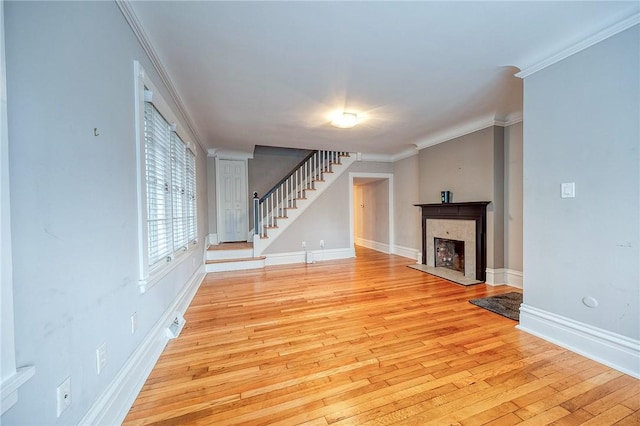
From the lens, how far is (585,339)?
6.88 ft

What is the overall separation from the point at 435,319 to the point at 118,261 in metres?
2.90

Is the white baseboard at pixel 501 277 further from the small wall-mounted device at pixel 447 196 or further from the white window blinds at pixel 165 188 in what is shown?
the white window blinds at pixel 165 188

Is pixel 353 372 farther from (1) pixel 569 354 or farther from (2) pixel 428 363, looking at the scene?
(1) pixel 569 354

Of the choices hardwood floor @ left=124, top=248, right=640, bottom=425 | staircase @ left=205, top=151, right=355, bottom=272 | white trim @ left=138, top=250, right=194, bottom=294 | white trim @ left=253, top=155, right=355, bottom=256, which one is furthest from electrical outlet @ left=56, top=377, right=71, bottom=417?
white trim @ left=253, top=155, right=355, bottom=256

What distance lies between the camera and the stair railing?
5734 mm

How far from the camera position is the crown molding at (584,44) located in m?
1.86

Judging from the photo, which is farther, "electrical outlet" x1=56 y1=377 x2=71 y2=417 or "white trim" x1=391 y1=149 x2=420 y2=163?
Result: "white trim" x1=391 y1=149 x2=420 y2=163

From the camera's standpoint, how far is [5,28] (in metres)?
0.87

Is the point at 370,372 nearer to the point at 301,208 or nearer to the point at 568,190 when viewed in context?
the point at 568,190

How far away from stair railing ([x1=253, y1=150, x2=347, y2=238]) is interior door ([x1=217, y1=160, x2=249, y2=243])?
66cm

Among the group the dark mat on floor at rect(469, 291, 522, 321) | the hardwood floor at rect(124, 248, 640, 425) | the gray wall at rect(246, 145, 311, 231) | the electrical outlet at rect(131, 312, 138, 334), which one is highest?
the gray wall at rect(246, 145, 311, 231)

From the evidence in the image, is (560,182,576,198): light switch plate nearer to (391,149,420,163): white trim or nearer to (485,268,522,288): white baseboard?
(485,268,522,288): white baseboard

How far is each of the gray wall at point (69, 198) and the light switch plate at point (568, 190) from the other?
346cm

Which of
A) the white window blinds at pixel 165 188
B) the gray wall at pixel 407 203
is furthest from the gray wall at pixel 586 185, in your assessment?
the white window blinds at pixel 165 188
